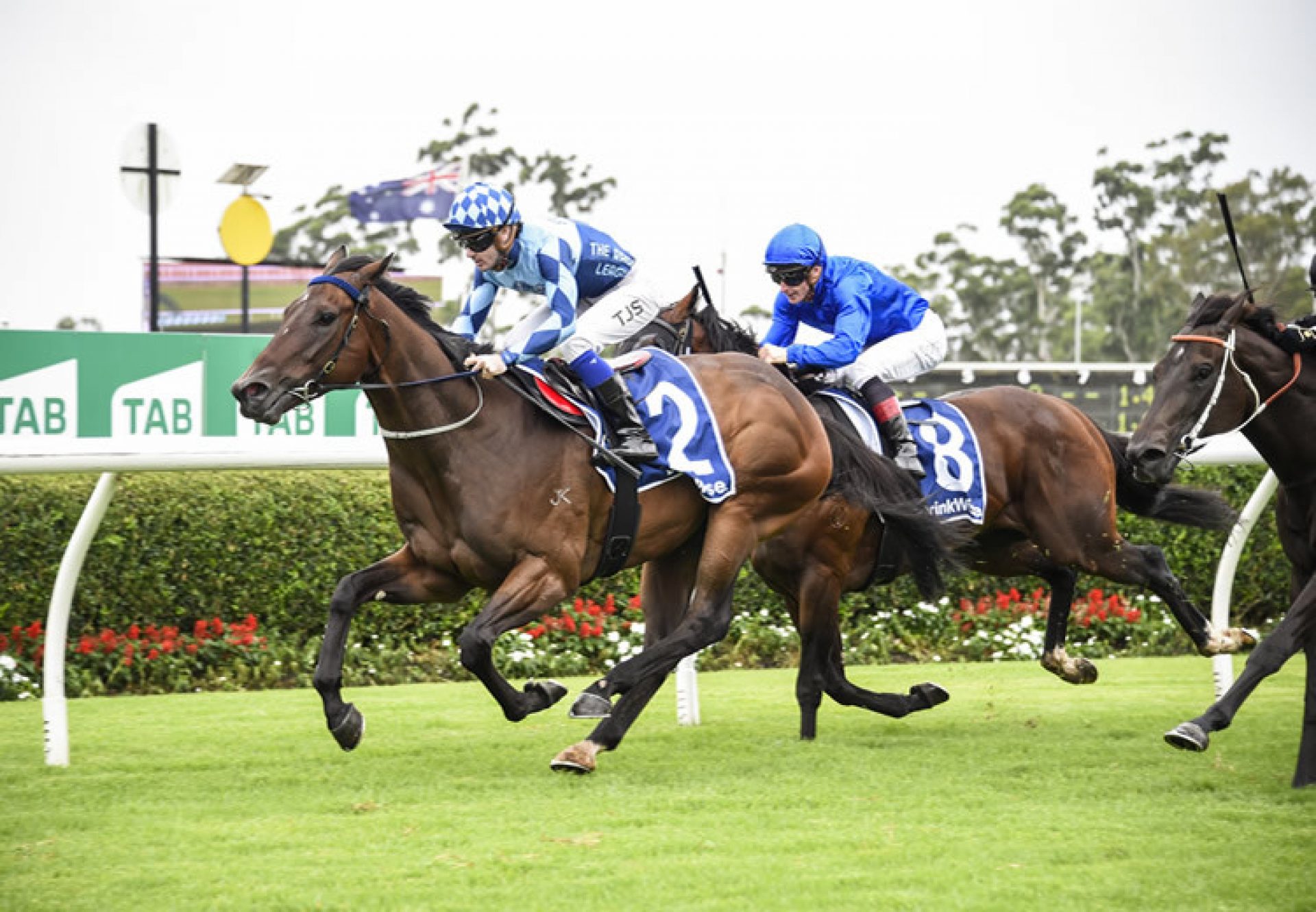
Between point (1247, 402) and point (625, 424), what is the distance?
1867mm

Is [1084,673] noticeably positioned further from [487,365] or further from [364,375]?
[364,375]

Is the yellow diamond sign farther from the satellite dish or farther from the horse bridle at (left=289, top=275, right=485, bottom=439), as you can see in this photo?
the horse bridle at (left=289, top=275, right=485, bottom=439)

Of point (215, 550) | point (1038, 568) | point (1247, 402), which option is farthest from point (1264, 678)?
point (215, 550)

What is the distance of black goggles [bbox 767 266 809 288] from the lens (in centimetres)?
542

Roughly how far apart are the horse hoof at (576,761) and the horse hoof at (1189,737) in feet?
5.24

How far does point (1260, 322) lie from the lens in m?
4.58

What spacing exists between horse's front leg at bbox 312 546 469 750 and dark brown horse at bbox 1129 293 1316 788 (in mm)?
2134

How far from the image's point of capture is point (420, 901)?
9.84 feet

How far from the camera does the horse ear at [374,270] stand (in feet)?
14.5

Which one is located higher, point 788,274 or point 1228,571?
point 788,274

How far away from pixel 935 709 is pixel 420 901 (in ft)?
11.2

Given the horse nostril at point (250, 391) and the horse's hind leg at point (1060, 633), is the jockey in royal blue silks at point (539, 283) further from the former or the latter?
the horse's hind leg at point (1060, 633)

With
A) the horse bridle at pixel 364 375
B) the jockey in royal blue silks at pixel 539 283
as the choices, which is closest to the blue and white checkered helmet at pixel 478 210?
the jockey in royal blue silks at pixel 539 283

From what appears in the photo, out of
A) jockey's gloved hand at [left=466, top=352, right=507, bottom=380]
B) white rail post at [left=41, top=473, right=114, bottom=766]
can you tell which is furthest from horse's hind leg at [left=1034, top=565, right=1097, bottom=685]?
white rail post at [left=41, top=473, right=114, bottom=766]
